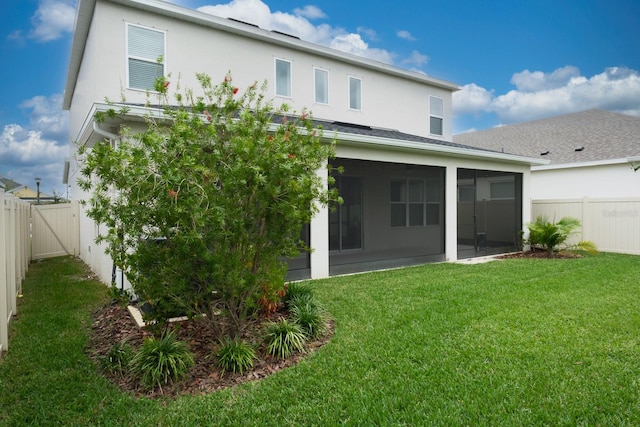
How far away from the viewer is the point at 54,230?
12.9 metres

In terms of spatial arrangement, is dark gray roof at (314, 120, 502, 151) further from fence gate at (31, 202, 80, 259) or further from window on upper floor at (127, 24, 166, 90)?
fence gate at (31, 202, 80, 259)

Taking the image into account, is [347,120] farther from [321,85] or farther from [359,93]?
[321,85]

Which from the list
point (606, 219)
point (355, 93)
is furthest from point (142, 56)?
point (606, 219)

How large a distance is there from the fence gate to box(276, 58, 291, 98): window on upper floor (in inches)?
298

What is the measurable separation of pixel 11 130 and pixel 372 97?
12.1m

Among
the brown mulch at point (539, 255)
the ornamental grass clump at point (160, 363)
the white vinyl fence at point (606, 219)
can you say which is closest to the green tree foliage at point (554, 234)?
Result: the brown mulch at point (539, 255)

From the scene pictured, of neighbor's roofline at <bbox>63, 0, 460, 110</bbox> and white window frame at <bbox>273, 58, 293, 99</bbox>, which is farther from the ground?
neighbor's roofline at <bbox>63, 0, 460, 110</bbox>

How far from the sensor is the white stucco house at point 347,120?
28.7 ft

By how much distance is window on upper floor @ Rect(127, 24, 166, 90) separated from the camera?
9008mm

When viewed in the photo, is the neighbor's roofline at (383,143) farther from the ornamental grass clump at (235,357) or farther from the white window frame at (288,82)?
the white window frame at (288,82)

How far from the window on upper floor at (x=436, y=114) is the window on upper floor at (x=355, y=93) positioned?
3288 mm

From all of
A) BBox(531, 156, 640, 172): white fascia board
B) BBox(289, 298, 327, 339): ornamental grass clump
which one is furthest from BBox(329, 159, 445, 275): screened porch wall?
BBox(289, 298, 327, 339): ornamental grass clump

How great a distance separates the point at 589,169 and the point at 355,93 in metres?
9.47

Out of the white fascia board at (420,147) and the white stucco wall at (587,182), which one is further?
the white stucco wall at (587,182)
